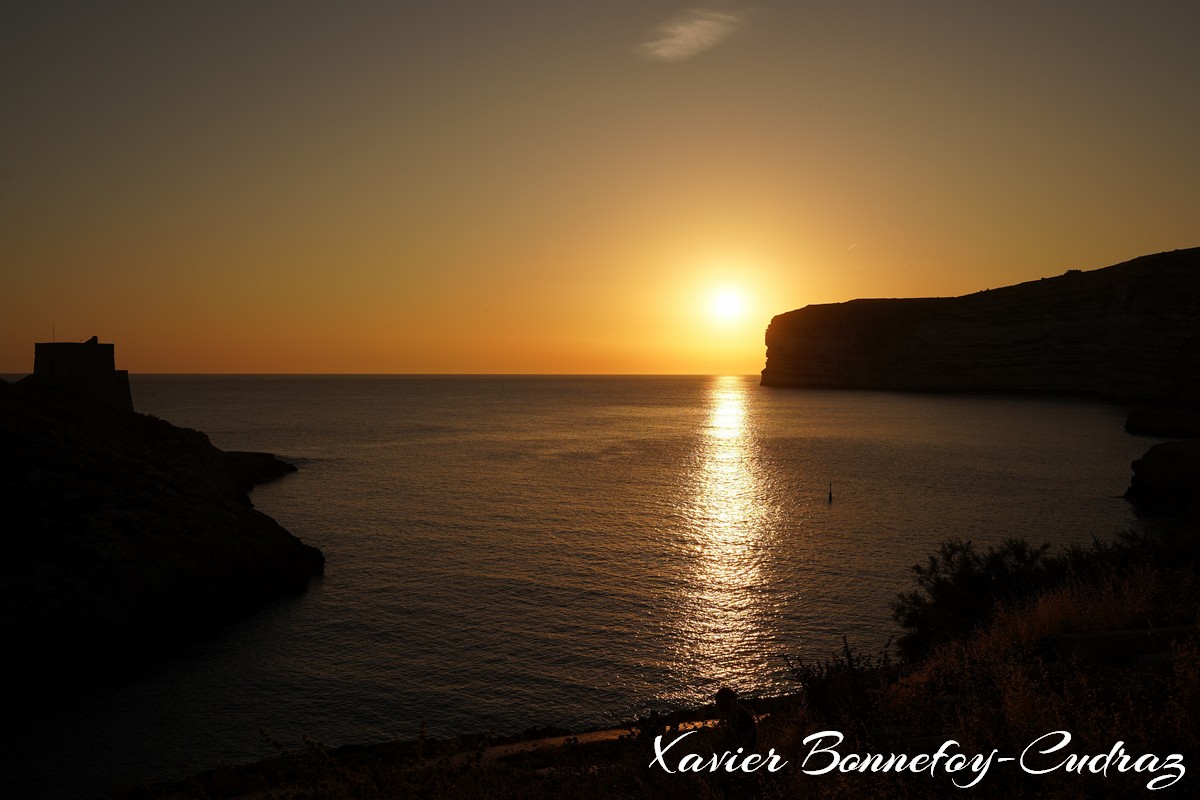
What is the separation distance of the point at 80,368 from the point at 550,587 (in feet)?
97.1

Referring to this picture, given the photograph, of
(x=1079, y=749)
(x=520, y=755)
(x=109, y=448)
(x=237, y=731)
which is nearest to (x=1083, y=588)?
(x=1079, y=749)

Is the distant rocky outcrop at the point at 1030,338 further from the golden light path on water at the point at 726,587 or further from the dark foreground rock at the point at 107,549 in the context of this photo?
the dark foreground rock at the point at 107,549

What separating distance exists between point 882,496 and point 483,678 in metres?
33.8

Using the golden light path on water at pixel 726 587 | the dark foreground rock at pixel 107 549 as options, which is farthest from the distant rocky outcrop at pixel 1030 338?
the dark foreground rock at pixel 107 549

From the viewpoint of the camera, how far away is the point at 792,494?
4938 centimetres

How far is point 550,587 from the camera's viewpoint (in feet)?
89.6

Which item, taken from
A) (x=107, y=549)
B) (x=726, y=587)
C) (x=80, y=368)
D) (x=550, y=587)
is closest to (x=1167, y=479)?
(x=726, y=587)

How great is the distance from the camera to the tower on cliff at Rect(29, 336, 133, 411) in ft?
123

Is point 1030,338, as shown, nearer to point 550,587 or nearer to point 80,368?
point 550,587

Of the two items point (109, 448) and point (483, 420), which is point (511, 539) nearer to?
point (109, 448)

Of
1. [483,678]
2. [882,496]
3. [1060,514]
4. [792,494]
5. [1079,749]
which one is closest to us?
[1079,749]

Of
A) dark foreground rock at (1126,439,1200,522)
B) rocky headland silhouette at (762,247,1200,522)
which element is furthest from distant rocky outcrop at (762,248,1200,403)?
dark foreground rock at (1126,439,1200,522)

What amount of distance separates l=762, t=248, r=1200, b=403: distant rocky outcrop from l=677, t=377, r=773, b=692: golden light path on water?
241ft

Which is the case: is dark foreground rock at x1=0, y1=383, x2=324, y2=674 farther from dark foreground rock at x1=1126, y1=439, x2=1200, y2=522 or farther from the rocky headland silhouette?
the rocky headland silhouette
